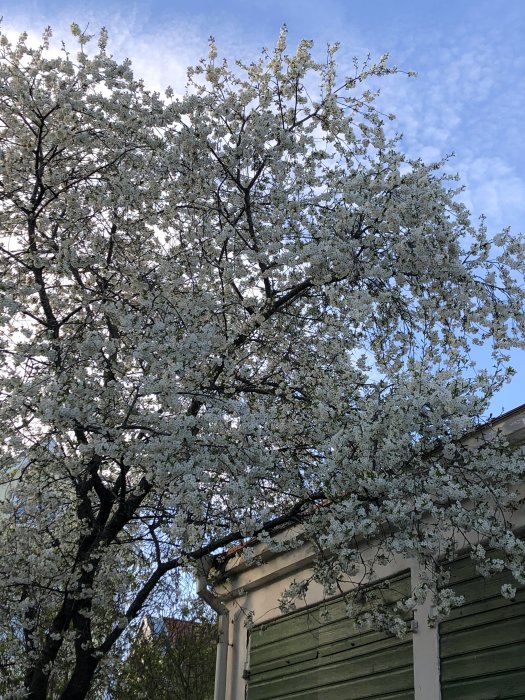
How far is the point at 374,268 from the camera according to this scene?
6938mm

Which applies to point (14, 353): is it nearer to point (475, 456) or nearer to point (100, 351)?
point (100, 351)

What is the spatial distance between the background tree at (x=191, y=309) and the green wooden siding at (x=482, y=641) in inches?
13.9

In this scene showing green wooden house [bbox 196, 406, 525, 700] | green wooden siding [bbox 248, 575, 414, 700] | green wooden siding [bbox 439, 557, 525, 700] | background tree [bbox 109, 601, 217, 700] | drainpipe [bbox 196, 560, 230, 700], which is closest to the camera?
green wooden siding [bbox 439, 557, 525, 700]

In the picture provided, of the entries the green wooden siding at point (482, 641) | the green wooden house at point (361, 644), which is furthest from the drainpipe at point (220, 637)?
the green wooden siding at point (482, 641)

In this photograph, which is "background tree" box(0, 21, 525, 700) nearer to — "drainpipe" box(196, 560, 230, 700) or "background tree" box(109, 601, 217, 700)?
"drainpipe" box(196, 560, 230, 700)

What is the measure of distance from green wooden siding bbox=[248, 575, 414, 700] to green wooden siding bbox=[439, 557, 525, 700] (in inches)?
22.8

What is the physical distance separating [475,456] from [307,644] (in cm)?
345

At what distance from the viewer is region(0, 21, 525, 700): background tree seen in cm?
645

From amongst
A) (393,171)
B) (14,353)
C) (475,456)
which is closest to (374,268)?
(393,171)

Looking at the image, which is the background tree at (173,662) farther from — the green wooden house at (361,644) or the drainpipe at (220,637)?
the green wooden house at (361,644)

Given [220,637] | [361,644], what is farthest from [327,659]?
[220,637]

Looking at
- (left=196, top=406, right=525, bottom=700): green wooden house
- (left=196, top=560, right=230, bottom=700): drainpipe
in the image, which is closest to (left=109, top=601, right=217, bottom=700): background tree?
(left=196, top=560, right=230, bottom=700): drainpipe

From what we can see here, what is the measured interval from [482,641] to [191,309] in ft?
12.9

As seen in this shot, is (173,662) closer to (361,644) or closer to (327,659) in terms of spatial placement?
(327,659)
